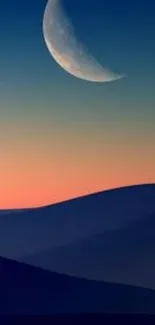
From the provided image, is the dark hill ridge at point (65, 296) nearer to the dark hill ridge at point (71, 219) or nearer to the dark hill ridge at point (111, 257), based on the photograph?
the dark hill ridge at point (111, 257)

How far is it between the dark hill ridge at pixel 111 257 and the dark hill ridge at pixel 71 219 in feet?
0.89

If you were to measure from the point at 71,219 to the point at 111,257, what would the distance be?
1861mm

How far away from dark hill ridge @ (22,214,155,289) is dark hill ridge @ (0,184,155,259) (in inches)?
10.7

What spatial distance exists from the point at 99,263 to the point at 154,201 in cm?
317

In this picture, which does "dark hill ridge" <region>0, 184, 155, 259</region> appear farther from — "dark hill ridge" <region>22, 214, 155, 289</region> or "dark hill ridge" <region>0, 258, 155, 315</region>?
"dark hill ridge" <region>0, 258, 155, 315</region>

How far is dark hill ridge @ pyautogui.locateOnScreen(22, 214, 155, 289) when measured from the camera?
14.5 metres

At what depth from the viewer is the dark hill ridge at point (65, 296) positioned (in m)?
13.6

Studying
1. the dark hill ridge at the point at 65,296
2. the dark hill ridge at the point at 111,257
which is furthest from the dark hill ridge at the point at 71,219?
the dark hill ridge at the point at 65,296

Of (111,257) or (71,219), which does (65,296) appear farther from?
(71,219)

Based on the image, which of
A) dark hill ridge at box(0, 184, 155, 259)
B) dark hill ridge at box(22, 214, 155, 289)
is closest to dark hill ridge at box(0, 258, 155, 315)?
dark hill ridge at box(22, 214, 155, 289)

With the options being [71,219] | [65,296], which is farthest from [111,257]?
[71,219]

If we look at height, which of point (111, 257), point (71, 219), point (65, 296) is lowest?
point (65, 296)

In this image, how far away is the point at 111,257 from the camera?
1501 centimetres

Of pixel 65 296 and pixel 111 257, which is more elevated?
pixel 111 257
